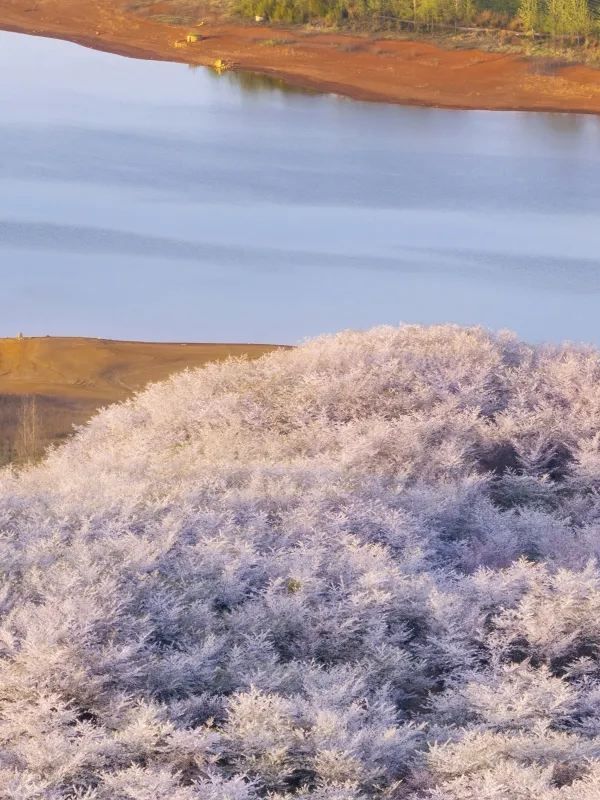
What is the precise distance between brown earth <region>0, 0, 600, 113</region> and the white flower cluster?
2949 centimetres

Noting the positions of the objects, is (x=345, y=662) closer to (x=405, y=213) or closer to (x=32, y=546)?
(x=32, y=546)

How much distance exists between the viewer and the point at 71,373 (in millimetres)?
18188

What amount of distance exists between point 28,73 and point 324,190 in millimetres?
17756

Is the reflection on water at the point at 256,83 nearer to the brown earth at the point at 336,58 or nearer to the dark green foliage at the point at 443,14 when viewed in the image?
the brown earth at the point at 336,58

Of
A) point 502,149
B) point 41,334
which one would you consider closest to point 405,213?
point 502,149

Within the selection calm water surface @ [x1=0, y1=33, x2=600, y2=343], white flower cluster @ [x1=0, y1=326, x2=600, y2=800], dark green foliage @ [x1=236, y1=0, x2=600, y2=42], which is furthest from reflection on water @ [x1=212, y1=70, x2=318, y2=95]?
white flower cluster @ [x1=0, y1=326, x2=600, y2=800]

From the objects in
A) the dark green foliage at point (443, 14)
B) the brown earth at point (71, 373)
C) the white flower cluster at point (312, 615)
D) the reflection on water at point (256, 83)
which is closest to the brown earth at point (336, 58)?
the reflection on water at point (256, 83)

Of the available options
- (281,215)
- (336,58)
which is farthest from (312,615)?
(336,58)

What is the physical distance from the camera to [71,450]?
1388 cm

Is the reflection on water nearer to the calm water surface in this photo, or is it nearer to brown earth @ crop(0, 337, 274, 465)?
the calm water surface

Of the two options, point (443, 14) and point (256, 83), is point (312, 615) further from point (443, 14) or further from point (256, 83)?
point (443, 14)

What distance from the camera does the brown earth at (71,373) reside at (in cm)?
1627

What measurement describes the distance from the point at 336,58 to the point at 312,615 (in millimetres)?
38182

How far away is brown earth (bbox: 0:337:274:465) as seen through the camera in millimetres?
16266
